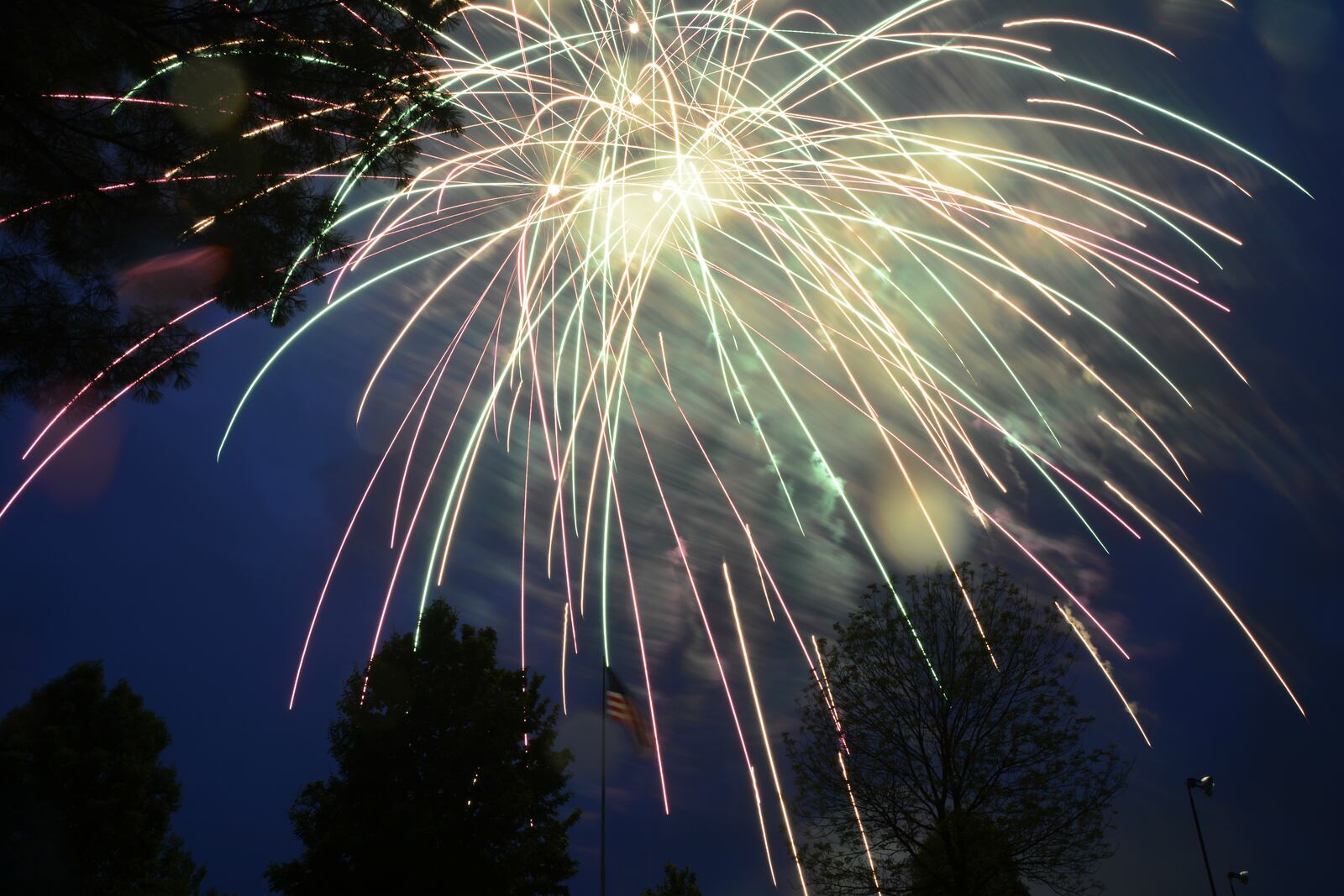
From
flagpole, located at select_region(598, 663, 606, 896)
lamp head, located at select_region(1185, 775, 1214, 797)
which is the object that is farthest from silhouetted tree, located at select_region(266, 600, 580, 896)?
lamp head, located at select_region(1185, 775, 1214, 797)

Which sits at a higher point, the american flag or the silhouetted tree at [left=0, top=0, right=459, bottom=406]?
the american flag

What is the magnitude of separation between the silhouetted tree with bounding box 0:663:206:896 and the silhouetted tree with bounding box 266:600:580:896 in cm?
754

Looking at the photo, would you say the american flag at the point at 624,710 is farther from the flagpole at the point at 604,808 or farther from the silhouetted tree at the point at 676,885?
the silhouetted tree at the point at 676,885

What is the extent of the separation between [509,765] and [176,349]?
11747mm

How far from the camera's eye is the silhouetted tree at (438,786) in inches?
565

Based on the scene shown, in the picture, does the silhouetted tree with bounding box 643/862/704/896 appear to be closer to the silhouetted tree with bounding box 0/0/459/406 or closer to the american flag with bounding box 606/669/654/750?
the american flag with bounding box 606/669/654/750

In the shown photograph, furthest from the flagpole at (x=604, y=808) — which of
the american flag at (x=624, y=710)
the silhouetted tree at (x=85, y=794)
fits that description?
the silhouetted tree at (x=85, y=794)

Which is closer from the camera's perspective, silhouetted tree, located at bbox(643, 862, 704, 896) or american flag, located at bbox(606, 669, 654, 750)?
american flag, located at bbox(606, 669, 654, 750)

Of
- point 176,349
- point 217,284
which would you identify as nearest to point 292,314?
point 217,284

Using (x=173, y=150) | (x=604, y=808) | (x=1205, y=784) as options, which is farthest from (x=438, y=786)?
(x=1205, y=784)

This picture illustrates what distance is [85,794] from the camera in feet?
61.8

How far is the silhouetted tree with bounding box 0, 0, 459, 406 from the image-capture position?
6.07 metres

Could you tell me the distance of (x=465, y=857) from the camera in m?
14.5

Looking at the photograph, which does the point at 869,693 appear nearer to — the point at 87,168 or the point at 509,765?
the point at 509,765
